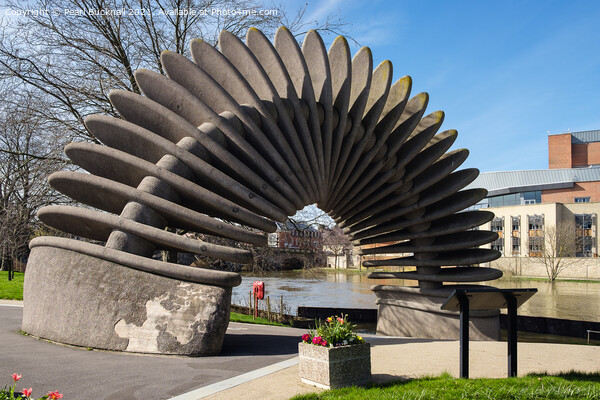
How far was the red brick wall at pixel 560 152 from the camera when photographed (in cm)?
8025

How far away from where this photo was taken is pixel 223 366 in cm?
673

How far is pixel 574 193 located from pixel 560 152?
1188 centimetres

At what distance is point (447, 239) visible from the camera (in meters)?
13.0

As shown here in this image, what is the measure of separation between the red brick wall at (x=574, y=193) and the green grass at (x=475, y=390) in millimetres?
73537

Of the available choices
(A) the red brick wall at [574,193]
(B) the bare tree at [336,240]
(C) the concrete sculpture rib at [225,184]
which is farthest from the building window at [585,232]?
(C) the concrete sculpture rib at [225,184]

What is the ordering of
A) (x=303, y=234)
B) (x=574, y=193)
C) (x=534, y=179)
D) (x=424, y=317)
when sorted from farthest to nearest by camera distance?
(x=534, y=179), (x=574, y=193), (x=303, y=234), (x=424, y=317)

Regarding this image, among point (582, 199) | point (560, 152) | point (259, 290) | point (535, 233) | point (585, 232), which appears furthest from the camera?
point (560, 152)

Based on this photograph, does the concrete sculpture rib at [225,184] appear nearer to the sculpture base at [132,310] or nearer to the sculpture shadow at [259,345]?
the sculpture base at [132,310]

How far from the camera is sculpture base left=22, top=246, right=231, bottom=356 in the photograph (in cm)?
709

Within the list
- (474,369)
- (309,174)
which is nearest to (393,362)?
(474,369)

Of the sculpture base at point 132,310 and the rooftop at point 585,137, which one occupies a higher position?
the rooftop at point 585,137

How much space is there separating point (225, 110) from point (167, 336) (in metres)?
4.51

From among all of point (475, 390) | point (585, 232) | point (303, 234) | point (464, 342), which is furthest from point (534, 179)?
point (475, 390)

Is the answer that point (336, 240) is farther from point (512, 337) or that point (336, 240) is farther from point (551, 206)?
Result: point (551, 206)
